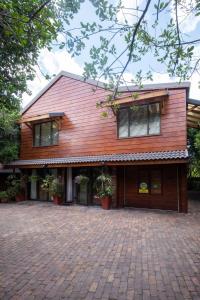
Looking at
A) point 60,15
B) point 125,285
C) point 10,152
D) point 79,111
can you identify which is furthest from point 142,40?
point 10,152

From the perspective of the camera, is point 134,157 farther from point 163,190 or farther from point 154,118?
point 154,118

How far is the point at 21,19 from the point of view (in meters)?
3.57

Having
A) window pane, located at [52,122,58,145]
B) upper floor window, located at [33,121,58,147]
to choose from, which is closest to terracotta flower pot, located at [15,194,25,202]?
upper floor window, located at [33,121,58,147]

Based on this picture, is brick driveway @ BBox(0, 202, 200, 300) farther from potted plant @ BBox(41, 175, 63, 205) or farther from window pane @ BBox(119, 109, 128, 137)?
window pane @ BBox(119, 109, 128, 137)

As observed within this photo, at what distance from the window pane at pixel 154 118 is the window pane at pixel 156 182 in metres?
1.92

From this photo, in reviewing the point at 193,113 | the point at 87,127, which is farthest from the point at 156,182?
the point at 193,113

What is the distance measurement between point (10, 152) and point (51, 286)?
495 inches

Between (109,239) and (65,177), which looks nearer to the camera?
(109,239)

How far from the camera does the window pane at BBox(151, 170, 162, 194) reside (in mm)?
10984

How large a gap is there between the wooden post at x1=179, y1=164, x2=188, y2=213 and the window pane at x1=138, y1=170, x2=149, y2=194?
1581 mm

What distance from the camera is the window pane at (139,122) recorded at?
1150 cm

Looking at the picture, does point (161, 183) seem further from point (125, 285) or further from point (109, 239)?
point (125, 285)

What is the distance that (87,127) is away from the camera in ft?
43.4

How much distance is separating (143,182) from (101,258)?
22.0 ft
